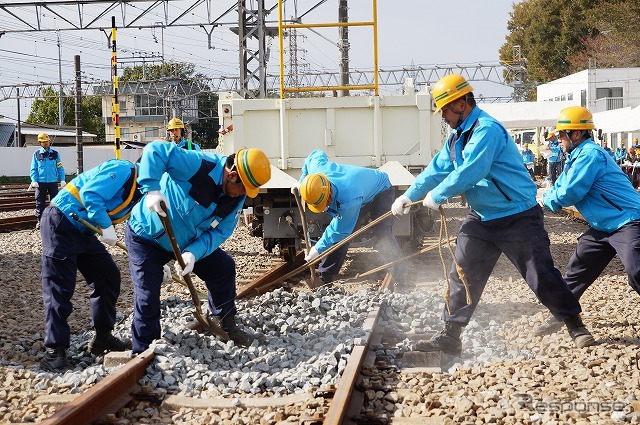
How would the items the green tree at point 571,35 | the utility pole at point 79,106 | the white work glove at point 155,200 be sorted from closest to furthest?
the white work glove at point 155,200 < the utility pole at point 79,106 < the green tree at point 571,35

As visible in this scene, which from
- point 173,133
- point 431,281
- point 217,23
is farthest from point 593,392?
point 217,23

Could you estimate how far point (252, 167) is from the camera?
223 inches

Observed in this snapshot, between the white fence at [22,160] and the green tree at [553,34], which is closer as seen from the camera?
the white fence at [22,160]

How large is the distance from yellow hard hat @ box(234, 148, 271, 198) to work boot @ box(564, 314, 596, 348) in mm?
2524

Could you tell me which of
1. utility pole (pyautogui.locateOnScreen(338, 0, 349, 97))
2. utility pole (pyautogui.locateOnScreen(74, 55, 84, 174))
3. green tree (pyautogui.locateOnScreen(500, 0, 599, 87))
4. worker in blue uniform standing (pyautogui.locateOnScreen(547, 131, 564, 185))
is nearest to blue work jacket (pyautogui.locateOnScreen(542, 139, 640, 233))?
utility pole (pyautogui.locateOnScreen(338, 0, 349, 97))

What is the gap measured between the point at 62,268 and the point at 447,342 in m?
2.98

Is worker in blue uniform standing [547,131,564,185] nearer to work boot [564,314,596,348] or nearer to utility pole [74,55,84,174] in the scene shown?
utility pole [74,55,84,174]

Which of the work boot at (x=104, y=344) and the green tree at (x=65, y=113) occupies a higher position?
the green tree at (x=65, y=113)

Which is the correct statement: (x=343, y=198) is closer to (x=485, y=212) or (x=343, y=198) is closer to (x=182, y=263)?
(x=485, y=212)

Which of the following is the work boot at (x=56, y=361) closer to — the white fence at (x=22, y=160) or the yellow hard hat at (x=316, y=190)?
the yellow hard hat at (x=316, y=190)

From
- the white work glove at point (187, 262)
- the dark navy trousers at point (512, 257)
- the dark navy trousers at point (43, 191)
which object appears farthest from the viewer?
the dark navy trousers at point (43, 191)

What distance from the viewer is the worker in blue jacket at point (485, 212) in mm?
5664

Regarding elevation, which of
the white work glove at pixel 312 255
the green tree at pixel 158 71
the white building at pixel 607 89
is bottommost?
the white work glove at pixel 312 255

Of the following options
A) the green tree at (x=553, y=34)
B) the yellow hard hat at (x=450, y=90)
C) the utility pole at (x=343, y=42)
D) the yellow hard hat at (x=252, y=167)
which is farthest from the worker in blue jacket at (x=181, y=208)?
the green tree at (x=553, y=34)
